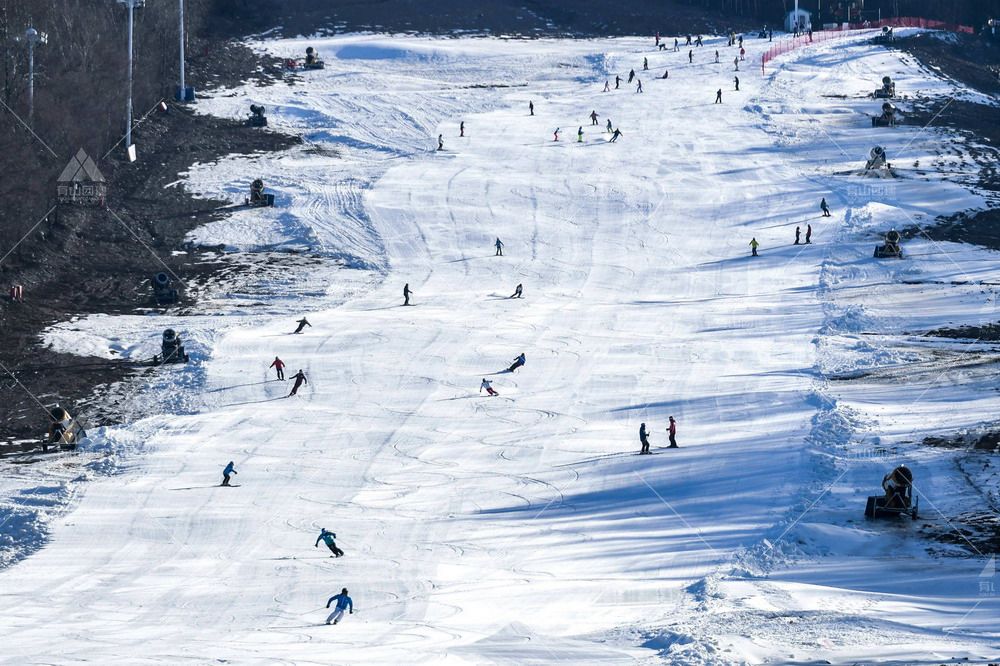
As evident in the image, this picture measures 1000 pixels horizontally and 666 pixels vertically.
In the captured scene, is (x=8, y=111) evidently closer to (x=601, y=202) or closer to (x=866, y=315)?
(x=601, y=202)

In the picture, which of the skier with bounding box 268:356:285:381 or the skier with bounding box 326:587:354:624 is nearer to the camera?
the skier with bounding box 326:587:354:624

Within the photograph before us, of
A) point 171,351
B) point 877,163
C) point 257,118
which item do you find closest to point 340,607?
point 171,351

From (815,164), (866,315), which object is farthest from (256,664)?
(815,164)

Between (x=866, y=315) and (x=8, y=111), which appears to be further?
(x=8, y=111)

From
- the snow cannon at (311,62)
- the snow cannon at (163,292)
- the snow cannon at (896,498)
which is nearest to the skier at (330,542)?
the snow cannon at (896,498)

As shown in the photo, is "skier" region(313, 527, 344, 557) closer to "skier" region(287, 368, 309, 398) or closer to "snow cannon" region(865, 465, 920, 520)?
"snow cannon" region(865, 465, 920, 520)

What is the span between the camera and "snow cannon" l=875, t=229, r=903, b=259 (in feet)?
201

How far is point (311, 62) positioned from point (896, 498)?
65670 mm

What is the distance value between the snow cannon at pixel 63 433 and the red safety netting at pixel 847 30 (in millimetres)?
60819

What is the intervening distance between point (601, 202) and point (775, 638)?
4725cm

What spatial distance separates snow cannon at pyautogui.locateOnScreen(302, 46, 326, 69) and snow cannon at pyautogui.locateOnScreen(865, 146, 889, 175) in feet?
119

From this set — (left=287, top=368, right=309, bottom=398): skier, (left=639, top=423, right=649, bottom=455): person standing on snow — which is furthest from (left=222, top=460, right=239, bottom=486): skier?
(left=639, top=423, right=649, bottom=455): person standing on snow

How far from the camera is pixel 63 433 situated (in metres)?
42.0

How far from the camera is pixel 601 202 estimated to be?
71.2 m
